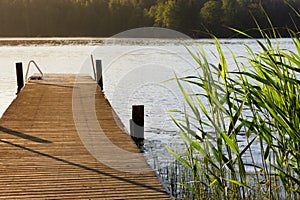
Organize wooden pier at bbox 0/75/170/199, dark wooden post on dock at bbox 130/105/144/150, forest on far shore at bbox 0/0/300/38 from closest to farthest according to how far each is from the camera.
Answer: wooden pier at bbox 0/75/170/199
dark wooden post on dock at bbox 130/105/144/150
forest on far shore at bbox 0/0/300/38

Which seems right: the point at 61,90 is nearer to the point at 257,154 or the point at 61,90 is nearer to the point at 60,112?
the point at 60,112

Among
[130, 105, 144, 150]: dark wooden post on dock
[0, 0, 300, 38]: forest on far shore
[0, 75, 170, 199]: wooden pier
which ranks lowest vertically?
[130, 105, 144, 150]: dark wooden post on dock

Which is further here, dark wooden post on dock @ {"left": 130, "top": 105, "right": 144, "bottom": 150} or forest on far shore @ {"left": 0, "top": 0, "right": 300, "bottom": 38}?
forest on far shore @ {"left": 0, "top": 0, "right": 300, "bottom": 38}

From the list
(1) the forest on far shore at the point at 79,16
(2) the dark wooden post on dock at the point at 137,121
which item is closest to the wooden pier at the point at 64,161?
(2) the dark wooden post on dock at the point at 137,121

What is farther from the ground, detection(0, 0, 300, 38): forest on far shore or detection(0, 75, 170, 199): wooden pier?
detection(0, 0, 300, 38): forest on far shore

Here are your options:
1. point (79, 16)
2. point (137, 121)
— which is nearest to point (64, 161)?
point (137, 121)

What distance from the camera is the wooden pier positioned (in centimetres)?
412

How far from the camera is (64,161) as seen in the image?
506 centimetres

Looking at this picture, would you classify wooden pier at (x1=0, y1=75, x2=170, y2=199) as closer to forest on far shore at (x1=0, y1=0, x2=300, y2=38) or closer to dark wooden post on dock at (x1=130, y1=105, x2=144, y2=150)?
dark wooden post on dock at (x1=130, y1=105, x2=144, y2=150)

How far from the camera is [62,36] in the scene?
5019cm

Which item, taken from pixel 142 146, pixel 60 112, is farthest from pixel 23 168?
pixel 142 146

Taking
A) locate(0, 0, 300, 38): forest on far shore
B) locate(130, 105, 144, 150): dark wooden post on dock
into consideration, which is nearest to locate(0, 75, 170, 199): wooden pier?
locate(130, 105, 144, 150): dark wooden post on dock

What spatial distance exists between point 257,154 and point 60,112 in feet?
12.6

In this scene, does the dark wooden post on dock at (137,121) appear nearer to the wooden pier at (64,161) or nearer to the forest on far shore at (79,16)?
the wooden pier at (64,161)
